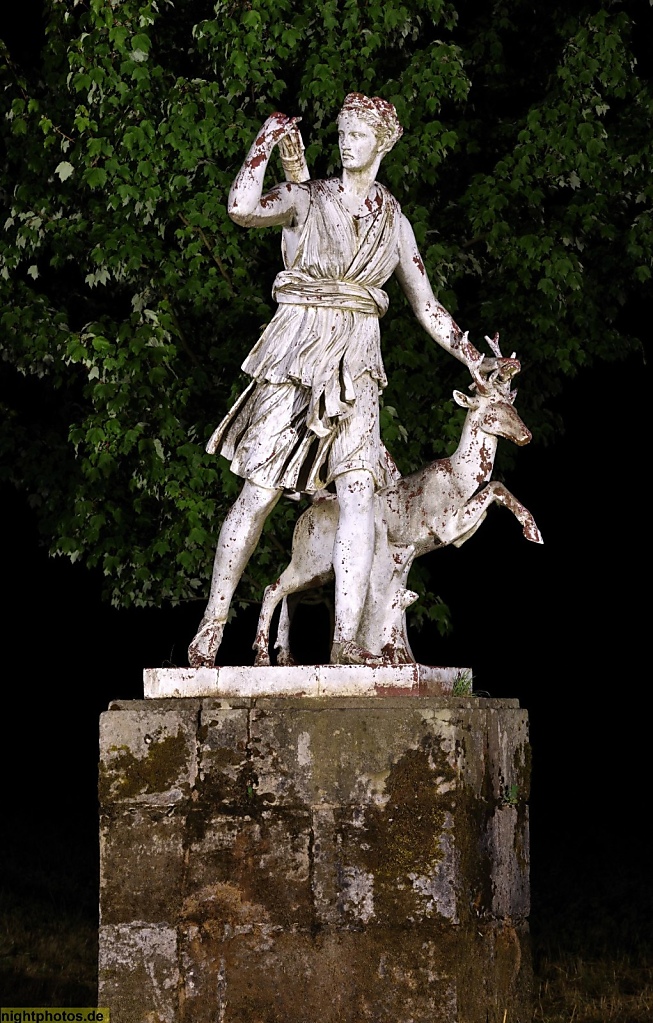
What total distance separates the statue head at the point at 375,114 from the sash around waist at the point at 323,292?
1.78ft

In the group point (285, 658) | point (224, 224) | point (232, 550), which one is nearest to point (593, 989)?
point (285, 658)

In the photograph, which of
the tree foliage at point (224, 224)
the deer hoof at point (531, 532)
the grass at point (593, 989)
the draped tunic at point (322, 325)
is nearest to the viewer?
the draped tunic at point (322, 325)

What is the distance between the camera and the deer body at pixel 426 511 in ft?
22.0

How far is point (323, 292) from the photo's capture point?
6.52m

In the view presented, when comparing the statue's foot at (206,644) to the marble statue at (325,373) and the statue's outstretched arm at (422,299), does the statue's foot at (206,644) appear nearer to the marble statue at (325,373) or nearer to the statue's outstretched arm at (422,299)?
the marble statue at (325,373)

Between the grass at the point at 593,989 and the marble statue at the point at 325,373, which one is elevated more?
the marble statue at the point at 325,373

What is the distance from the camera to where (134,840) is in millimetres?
6145

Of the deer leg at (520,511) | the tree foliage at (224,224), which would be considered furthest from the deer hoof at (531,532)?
the tree foliage at (224,224)

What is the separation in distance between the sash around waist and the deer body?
50 cm

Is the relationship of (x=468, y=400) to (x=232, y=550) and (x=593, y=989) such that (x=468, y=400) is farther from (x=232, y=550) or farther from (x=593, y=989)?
(x=593, y=989)

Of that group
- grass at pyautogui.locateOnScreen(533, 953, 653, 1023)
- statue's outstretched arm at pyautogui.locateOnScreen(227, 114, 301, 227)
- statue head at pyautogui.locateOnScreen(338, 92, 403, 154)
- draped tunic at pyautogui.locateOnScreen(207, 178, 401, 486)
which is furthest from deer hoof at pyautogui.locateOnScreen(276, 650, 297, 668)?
grass at pyautogui.locateOnScreen(533, 953, 653, 1023)

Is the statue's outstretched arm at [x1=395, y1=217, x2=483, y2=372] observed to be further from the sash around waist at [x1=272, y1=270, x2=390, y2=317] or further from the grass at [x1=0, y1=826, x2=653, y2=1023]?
the grass at [x1=0, y1=826, x2=653, y2=1023]

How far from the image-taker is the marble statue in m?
6.44

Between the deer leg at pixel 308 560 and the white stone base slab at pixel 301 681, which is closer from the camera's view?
the white stone base slab at pixel 301 681
